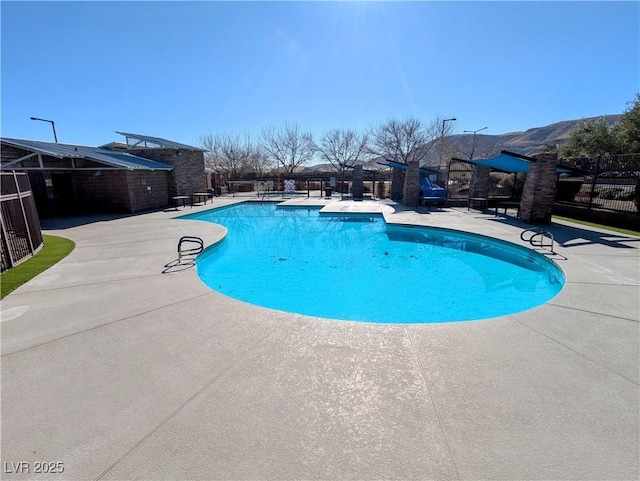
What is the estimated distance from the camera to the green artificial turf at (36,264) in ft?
16.3

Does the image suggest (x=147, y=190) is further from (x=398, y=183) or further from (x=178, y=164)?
(x=398, y=183)

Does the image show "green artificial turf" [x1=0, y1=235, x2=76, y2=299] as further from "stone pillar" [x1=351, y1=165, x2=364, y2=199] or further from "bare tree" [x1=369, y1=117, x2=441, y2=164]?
"bare tree" [x1=369, y1=117, x2=441, y2=164]

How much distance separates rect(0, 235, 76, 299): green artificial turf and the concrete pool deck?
930 millimetres

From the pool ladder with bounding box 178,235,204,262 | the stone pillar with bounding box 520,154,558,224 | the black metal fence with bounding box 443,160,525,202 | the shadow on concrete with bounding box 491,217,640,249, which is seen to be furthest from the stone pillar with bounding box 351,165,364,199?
the pool ladder with bounding box 178,235,204,262

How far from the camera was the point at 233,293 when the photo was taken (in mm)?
6031

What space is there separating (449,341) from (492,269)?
525 centimetres

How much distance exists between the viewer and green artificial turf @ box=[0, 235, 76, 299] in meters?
4.96

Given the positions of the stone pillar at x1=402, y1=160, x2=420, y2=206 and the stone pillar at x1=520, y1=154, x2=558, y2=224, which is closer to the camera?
the stone pillar at x1=520, y1=154, x2=558, y2=224

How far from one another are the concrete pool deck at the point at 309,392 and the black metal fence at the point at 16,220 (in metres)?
2.39

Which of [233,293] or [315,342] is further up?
[315,342]

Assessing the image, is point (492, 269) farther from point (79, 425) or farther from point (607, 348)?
point (79, 425)

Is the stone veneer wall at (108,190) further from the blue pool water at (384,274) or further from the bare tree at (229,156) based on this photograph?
the bare tree at (229,156)

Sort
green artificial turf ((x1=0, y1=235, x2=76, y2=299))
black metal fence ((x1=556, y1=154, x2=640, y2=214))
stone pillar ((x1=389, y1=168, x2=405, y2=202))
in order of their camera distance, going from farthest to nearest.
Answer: stone pillar ((x1=389, y1=168, x2=405, y2=202)) → black metal fence ((x1=556, y1=154, x2=640, y2=214)) → green artificial turf ((x1=0, y1=235, x2=76, y2=299))

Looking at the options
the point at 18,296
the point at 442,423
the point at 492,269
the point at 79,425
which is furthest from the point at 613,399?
the point at 18,296
